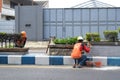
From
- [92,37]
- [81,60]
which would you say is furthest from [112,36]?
[81,60]

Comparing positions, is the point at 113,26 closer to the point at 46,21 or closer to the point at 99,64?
the point at 46,21

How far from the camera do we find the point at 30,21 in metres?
39.0

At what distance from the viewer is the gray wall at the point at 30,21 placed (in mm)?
38531

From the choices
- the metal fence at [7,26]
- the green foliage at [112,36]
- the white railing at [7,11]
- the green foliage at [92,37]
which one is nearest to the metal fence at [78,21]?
the metal fence at [7,26]

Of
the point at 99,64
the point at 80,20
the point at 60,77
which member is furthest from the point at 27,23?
the point at 60,77

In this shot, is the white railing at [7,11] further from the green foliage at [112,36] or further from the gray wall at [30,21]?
the green foliage at [112,36]

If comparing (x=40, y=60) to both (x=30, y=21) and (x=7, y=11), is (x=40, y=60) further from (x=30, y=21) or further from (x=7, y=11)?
(x=7, y=11)

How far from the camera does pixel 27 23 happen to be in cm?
3888

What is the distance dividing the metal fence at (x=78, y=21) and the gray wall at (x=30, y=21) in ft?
1.82

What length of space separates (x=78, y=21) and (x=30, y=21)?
16.1ft

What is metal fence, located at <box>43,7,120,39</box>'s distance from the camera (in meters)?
37.1

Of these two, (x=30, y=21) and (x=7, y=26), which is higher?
(x=30, y=21)

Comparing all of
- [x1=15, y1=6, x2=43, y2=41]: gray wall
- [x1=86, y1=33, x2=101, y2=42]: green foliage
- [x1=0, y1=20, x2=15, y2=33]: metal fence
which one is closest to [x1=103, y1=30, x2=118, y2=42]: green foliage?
[x1=86, y1=33, x2=101, y2=42]: green foliage

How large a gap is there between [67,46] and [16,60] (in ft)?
9.22
